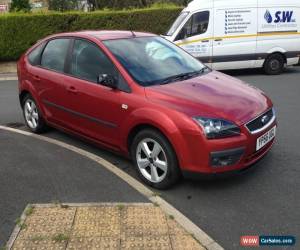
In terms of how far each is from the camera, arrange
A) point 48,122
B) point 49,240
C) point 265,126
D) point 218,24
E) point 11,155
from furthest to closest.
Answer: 1. point 218,24
2. point 48,122
3. point 11,155
4. point 265,126
5. point 49,240

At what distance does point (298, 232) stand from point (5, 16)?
49.6 ft

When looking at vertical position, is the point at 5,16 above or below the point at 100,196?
above

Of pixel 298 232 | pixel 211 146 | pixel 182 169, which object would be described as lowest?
pixel 298 232

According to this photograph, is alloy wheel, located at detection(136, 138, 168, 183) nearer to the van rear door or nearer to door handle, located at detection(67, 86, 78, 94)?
door handle, located at detection(67, 86, 78, 94)

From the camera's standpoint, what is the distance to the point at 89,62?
5785 millimetres

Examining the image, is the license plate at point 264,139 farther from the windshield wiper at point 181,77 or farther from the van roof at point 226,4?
Answer: the van roof at point 226,4

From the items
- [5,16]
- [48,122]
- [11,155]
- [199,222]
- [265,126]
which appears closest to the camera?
[199,222]

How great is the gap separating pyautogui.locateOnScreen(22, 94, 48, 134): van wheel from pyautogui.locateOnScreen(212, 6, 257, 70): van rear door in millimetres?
7326

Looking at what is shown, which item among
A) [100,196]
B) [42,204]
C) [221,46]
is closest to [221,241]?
[100,196]

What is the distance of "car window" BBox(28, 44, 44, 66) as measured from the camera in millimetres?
6984

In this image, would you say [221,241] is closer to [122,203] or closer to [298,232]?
[298,232]

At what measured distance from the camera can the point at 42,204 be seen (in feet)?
14.6

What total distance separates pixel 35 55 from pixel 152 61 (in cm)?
241

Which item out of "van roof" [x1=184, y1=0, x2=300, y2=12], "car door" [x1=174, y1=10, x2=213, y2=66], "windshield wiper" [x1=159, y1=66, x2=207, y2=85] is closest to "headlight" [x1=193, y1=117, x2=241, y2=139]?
"windshield wiper" [x1=159, y1=66, x2=207, y2=85]
